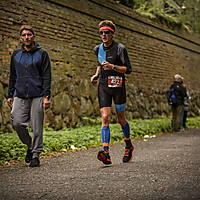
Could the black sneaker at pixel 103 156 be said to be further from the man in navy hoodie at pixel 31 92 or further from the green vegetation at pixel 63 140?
the green vegetation at pixel 63 140

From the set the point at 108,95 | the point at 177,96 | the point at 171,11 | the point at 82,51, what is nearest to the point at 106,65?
Result: the point at 108,95

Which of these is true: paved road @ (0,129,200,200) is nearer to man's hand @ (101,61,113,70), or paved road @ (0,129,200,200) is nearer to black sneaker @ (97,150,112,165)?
black sneaker @ (97,150,112,165)

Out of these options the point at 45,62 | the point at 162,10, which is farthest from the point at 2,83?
the point at 162,10

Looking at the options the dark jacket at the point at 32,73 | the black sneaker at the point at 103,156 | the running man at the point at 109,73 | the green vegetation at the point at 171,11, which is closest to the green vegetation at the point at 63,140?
the dark jacket at the point at 32,73

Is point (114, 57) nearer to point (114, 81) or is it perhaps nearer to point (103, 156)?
point (114, 81)

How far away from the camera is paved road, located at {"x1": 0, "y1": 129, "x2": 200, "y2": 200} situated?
134 inches

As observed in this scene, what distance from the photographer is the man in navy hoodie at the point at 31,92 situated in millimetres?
5215

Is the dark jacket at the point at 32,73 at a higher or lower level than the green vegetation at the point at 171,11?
lower

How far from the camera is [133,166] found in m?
4.98

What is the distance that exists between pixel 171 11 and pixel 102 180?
15.8 metres

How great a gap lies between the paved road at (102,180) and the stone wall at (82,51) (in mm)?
3693

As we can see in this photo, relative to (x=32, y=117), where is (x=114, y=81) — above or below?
above

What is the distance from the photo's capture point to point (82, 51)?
11.0 metres

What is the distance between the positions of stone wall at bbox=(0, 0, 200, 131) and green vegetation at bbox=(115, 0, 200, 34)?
0.53m
